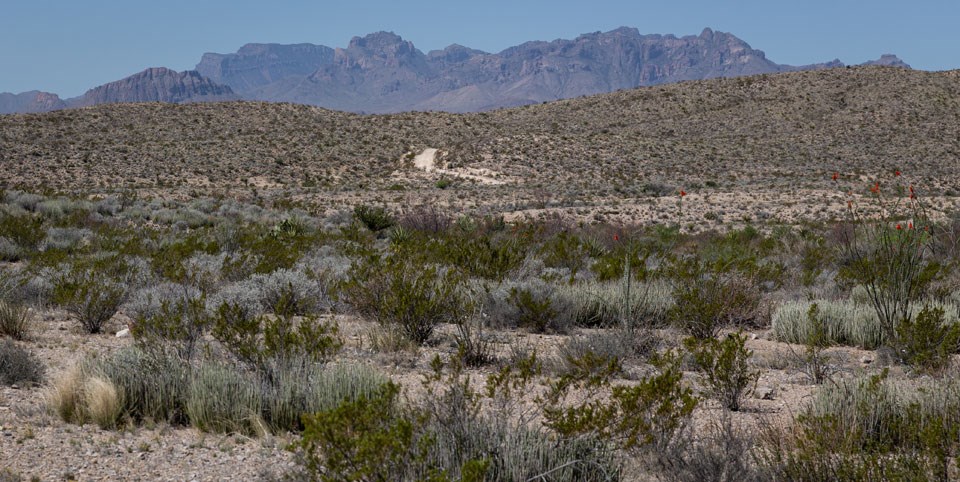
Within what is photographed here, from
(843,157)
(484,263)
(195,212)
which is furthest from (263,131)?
(484,263)

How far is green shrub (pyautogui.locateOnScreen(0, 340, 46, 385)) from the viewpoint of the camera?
5.91m

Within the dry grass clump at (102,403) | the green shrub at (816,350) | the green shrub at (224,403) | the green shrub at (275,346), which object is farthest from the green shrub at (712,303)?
the dry grass clump at (102,403)

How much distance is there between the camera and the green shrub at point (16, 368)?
591cm

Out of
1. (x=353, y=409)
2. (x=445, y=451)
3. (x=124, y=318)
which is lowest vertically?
(x=124, y=318)

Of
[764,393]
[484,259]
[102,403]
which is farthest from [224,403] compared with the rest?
[484,259]

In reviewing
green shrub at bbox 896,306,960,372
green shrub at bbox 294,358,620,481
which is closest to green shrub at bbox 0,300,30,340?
green shrub at bbox 294,358,620,481

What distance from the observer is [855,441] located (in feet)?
14.4

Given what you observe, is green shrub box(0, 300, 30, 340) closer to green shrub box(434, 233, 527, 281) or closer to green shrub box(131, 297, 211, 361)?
green shrub box(131, 297, 211, 361)

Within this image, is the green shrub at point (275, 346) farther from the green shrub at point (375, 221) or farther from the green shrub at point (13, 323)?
the green shrub at point (375, 221)

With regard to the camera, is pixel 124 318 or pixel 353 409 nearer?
pixel 353 409

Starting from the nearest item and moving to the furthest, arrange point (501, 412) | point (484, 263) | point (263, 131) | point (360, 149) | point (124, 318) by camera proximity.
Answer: point (501, 412)
point (124, 318)
point (484, 263)
point (360, 149)
point (263, 131)

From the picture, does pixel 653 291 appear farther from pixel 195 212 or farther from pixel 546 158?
pixel 546 158

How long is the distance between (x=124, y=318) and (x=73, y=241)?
7361 mm

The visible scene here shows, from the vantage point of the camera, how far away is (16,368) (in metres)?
5.95
